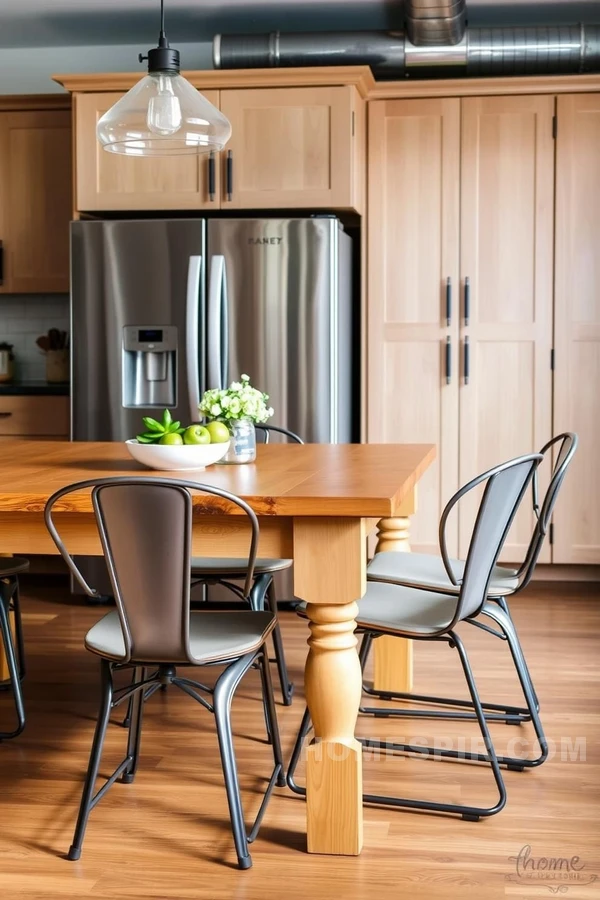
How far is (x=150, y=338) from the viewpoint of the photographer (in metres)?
4.36

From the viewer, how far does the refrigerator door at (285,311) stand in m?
4.26

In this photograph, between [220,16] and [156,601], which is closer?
[156,601]

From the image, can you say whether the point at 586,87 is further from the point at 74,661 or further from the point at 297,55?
the point at 74,661

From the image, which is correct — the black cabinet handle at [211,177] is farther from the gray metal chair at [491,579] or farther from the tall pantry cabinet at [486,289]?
the gray metal chair at [491,579]

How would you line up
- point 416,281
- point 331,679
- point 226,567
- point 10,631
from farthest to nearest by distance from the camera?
1. point 416,281
2. point 10,631
3. point 226,567
4. point 331,679

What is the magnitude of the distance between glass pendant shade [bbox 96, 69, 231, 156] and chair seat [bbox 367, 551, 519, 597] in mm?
1185

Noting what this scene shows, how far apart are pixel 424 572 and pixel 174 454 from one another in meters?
0.76

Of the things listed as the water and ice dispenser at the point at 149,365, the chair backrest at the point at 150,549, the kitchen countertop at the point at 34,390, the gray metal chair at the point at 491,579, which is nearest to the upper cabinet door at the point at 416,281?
the water and ice dispenser at the point at 149,365

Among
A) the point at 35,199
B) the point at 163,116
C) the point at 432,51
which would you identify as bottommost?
the point at 163,116

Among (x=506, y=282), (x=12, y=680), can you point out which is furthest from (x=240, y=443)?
(x=506, y=282)

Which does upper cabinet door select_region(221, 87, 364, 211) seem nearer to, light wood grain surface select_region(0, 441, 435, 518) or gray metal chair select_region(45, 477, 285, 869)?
light wood grain surface select_region(0, 441, 435, 518)

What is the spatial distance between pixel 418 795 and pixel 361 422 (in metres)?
2.46

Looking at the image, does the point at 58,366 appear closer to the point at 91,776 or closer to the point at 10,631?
the point at 10,631

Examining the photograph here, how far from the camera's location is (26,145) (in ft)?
15.8
